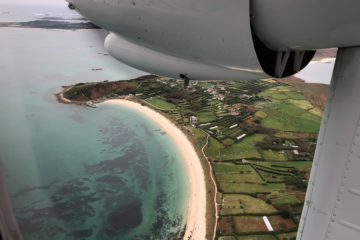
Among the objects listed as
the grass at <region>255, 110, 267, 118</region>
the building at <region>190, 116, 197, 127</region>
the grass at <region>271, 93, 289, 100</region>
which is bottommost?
the building at <region>190, 116, 197, 127</region>

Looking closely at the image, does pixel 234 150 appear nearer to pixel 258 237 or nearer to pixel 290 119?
pixel 258 237

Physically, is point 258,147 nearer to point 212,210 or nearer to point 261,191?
point 261,191

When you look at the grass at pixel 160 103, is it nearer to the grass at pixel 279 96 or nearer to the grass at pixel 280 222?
the grass at pixel 279 96

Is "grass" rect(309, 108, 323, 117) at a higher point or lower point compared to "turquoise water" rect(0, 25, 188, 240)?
higher

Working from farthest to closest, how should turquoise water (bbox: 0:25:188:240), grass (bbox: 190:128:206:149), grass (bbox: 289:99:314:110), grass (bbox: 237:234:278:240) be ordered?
grass (bbox: 289:99:314:110), grass (bbox: 190:128:206:149), turquoise water (bbox: 0:25:188:240), grass (bbox: 237:234:278:240)

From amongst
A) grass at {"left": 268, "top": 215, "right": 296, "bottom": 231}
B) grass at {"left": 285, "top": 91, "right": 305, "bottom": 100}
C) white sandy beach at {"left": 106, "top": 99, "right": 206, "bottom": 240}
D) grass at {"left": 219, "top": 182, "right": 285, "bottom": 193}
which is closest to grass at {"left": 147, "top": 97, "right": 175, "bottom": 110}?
white sandy beach at {"left": 106, "top": 99, "right": 206, "bottom": 240}

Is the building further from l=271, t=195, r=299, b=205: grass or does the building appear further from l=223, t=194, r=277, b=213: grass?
l=271, t=195, r=299, b=205: grass

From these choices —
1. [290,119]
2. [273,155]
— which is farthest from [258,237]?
[290,119]

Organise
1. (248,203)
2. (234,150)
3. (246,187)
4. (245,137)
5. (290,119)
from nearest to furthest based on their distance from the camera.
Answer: (248,203), (246,187), (234,150), (245,137), (290,119)
